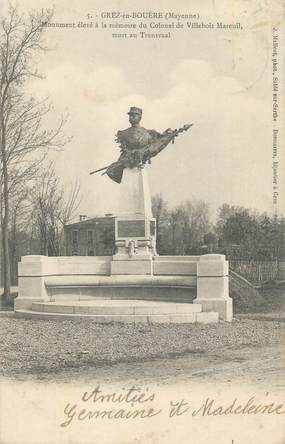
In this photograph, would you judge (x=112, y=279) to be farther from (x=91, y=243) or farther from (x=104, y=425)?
(x=91, y=243)

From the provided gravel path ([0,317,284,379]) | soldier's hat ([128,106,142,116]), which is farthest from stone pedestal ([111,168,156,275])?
gravel path ([0,317,284,379])

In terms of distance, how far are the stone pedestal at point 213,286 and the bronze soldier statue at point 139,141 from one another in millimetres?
2963

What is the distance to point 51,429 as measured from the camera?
6.99 m

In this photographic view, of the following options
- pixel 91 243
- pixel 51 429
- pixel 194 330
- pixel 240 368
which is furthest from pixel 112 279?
pixel 91 243

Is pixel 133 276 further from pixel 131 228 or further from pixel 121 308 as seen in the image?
pixel 121 308

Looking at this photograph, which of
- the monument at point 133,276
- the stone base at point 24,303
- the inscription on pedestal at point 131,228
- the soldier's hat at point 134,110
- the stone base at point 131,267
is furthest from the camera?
the soldier's hat at point 134,110

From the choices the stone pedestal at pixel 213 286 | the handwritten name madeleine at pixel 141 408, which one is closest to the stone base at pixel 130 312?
the stone pedestal at pixel 213 286

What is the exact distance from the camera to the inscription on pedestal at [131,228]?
13617 millimetres

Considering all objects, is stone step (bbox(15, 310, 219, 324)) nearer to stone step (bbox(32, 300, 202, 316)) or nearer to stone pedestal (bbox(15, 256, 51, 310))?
stone step (bbox(32, 300, 202, 316))

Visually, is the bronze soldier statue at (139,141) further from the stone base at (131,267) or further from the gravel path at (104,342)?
the gravel path at (104,342)

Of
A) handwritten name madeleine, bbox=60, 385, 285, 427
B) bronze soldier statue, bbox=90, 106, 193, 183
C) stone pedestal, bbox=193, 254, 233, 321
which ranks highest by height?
bronze soldier statue, bbox=90, 106, 193, 183

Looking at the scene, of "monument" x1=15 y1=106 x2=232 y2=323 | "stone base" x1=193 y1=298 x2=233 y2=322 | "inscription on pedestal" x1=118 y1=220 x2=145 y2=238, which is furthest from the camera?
"inscription on pedestal" x1=118 y1=220 x2=145 y2=238

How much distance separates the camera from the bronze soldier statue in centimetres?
1374

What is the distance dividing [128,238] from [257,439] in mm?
7164
